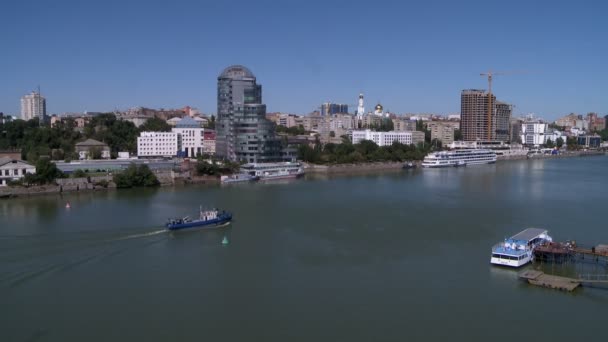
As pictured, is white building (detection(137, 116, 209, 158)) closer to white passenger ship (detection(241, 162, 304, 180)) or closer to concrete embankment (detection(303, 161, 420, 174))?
concrete embankment (detection(303, 161, 420, 174))

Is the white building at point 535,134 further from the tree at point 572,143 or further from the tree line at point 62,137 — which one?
the tree line at point 62,137

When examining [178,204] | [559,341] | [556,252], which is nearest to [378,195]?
[178,204]

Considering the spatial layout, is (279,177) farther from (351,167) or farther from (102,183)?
(102,183)

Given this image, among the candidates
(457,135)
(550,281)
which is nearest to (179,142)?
(550,281)

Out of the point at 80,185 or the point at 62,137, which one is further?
the point at 62,137

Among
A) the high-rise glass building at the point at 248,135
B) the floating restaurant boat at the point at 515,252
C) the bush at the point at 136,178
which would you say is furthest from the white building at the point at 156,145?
the floating restaurant boat at the point at 515,252

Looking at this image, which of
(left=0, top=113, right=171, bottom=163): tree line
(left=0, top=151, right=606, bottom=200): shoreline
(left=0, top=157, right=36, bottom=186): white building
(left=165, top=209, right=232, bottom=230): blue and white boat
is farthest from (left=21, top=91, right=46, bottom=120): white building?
(left=165, top=209, right=232, bottom=230): blue and white boat

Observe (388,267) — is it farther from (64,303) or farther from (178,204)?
(178,204)
